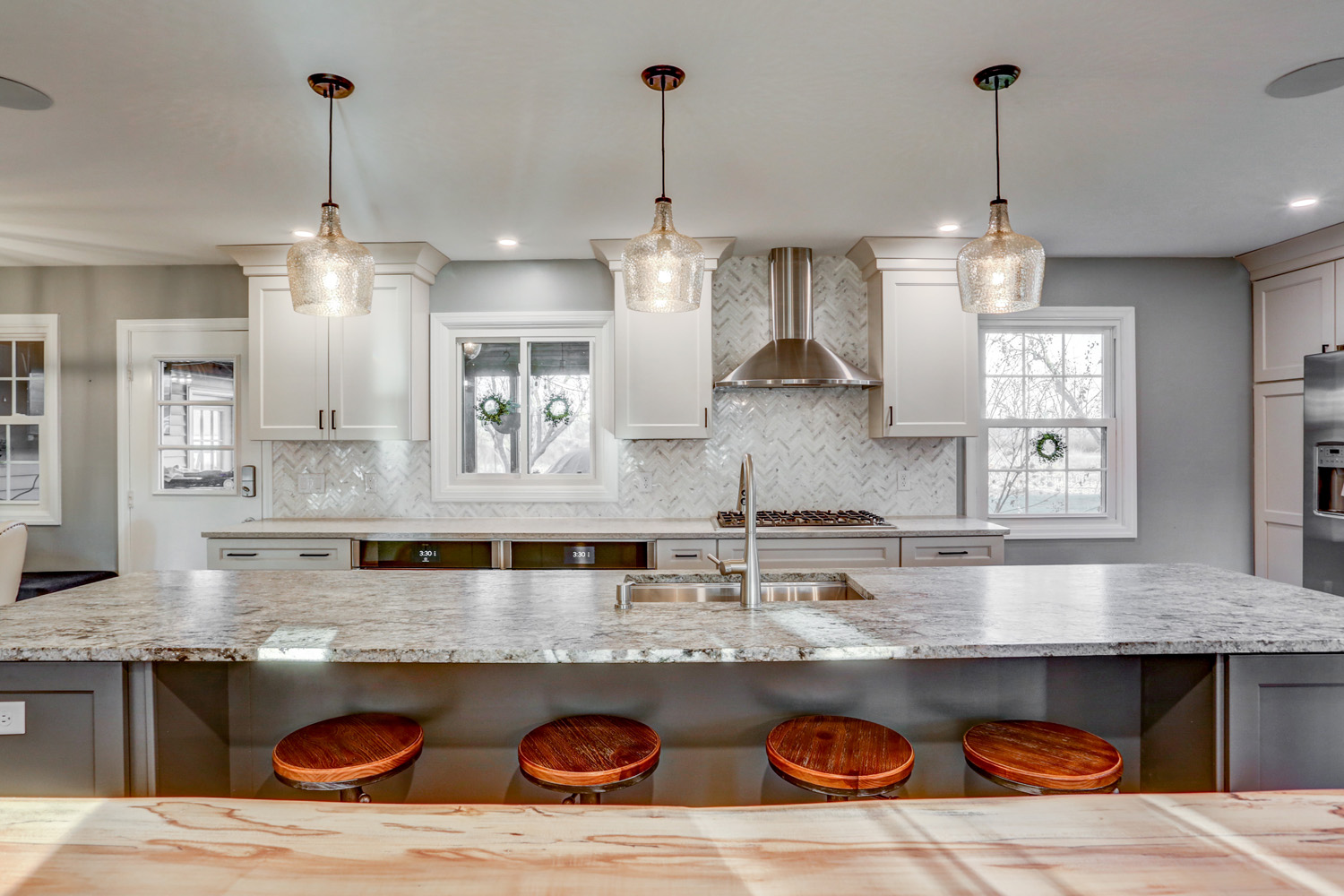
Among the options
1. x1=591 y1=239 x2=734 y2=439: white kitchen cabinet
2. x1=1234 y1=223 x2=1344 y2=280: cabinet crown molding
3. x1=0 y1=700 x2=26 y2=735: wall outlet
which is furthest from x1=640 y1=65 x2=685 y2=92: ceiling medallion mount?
x1=1234 y1=223 x2=1344 y2=280: cabinet crown molding

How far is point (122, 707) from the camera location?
1557 millimetres

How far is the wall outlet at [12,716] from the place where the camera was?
5.17ft

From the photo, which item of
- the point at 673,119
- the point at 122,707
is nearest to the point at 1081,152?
the point at 673,119

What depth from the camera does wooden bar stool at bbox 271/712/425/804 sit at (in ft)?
4.83

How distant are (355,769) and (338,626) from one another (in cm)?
32

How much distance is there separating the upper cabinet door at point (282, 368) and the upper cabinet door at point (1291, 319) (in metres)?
5.30

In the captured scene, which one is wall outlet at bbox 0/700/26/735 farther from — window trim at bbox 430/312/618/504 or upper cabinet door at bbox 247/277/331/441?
window trim at bbox 430/312/618/504

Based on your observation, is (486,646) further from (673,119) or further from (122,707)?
(673,119)

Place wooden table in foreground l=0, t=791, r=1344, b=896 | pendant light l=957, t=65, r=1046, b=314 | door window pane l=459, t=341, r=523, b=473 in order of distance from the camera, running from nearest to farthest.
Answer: wooden table in foreground l=0, t=791, r=1344, b=896 < pendant light l=957, t=65, r=1046, b=314 < door window pane l=459, t=341, r=523, b=473

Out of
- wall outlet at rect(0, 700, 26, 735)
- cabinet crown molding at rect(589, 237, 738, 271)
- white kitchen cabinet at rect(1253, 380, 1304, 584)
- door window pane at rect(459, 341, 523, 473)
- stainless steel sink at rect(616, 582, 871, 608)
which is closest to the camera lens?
wall outlet at rect(0, 700, 26, 735)

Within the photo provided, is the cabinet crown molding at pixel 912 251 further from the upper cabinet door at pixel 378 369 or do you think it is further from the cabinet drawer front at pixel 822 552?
the upper cabinet door at pixel 378 369

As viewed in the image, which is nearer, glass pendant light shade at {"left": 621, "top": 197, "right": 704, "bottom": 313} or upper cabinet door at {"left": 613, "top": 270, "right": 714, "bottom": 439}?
glass pendant light shade at {"left": 621, "top": 197, "right": 704, "bottom": 313}

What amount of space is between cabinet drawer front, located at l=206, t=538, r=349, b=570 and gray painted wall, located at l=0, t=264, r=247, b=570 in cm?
127

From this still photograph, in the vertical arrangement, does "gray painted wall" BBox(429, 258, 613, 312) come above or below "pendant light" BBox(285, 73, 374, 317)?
above
